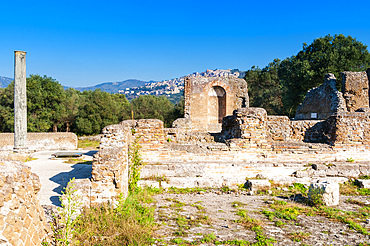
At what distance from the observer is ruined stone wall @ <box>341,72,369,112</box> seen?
16.6 m

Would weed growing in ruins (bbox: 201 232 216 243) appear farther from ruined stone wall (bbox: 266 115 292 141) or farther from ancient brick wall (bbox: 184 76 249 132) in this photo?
ancient brick wall (bbox: 184 76 249 132)

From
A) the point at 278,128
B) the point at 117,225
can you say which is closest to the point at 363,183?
the point at 278,128

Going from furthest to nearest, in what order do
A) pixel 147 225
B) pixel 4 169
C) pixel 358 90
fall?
1. pixel 358 90
2. pixel 147 225
3. pixel 4 169

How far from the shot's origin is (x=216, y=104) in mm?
20516

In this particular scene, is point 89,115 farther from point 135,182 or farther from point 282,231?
point 282,231

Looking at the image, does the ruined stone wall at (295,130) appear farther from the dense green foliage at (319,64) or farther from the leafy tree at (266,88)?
the leafy tree at (266,88)

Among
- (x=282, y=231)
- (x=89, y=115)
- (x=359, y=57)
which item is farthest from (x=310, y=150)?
(x=89, y=115)

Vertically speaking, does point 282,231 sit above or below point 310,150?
below

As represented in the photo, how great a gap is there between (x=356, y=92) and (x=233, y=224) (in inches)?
608

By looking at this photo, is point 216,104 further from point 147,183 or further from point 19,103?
point 147,183

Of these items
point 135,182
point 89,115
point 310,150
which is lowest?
point 135,182

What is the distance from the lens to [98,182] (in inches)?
209

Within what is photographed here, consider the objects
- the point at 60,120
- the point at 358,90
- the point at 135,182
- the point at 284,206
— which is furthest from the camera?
the point at 60,120

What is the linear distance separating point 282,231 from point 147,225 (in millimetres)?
2274
